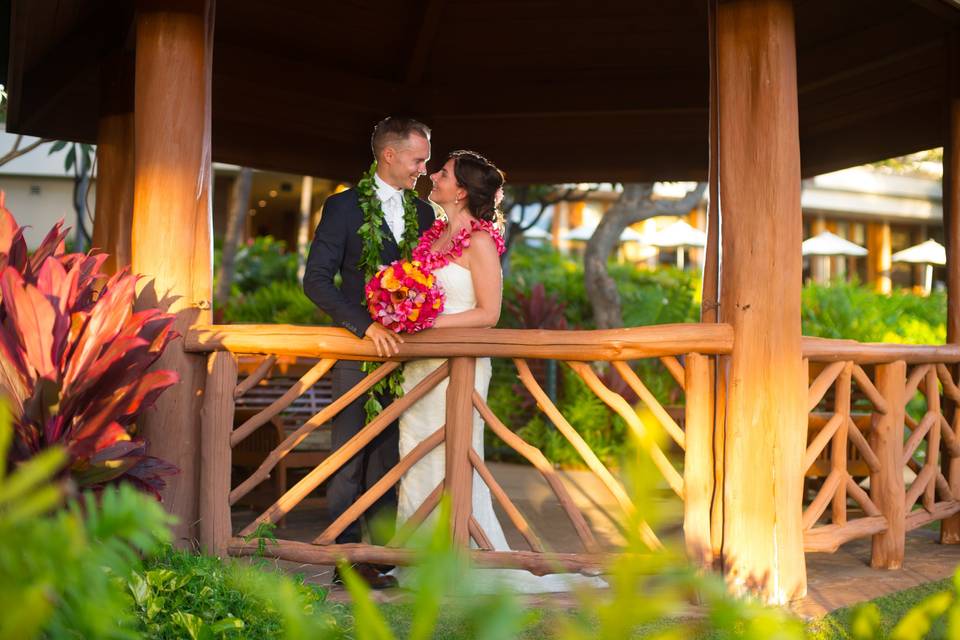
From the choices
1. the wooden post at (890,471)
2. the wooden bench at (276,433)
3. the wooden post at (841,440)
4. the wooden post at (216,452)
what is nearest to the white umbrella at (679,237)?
the wooden bench at (276,433)

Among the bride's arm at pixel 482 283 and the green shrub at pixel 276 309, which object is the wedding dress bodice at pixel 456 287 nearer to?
the bride's arm at pixel 482 283

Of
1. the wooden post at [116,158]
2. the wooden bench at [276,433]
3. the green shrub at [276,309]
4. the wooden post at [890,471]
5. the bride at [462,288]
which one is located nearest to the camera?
the bride at [462,288]

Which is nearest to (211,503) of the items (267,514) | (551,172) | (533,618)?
(267,514)

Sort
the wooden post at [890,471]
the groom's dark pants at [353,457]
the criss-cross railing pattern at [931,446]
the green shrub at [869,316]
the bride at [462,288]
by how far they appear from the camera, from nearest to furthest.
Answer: the bride at [462,288] → the groom's dark pants at [353,457] → the wooden post at [890,471] → the criss-cross railing pattern at [931,446] → the green shrub at [869,316]

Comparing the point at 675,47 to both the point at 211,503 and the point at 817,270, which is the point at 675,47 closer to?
the point at 211,503

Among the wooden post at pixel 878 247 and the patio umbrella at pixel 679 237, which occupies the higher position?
the wooden post at pixel 878 247

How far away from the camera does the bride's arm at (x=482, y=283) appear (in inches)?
174

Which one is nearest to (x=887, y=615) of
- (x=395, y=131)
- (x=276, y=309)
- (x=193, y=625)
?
(x=193, y=625)

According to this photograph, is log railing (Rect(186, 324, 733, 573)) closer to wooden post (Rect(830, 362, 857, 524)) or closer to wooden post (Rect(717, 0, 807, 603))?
wooden post (Rect(717, 0, 807, 603))

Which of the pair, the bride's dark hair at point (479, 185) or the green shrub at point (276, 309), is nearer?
the bride's dark hair at point (479, 185)

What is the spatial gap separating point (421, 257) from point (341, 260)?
367mm

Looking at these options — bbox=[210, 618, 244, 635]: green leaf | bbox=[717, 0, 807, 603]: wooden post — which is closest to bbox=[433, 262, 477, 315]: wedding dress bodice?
bbox=[717, 0, 807, 603]: wooden post

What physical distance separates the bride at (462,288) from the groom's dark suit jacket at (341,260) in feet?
0.90

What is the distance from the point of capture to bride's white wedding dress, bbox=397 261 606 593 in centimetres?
457
